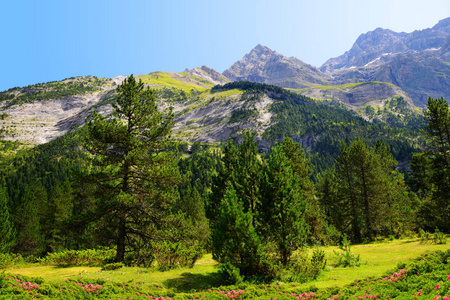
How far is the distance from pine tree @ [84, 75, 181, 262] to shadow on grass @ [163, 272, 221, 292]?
5.53 metres

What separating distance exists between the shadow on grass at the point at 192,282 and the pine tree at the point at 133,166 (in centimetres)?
553

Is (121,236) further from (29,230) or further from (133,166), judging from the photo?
(29,230)

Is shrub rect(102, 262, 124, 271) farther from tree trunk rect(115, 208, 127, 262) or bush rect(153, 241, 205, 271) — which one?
bush rect(153, 241, 205, 271)

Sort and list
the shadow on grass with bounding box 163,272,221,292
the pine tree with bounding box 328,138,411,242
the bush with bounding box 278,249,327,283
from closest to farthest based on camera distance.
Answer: the shadow on grass with bounding box 163,272,221,292
the bush with bounding box 278,249,327,283
the pine tree with bounding box 328,138,411,242

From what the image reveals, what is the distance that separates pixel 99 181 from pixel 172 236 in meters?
8.08

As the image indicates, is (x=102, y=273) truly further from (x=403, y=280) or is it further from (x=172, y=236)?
(x=403, y=280)

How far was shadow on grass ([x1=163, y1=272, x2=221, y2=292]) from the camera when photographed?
50.9ft

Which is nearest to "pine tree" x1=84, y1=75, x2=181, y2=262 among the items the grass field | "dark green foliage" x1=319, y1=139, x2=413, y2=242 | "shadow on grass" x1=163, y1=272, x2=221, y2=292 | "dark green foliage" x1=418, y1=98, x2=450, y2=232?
the grass field

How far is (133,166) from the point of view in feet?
71.1

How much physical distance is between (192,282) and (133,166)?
1120 cm

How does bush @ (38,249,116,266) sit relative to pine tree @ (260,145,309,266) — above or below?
below

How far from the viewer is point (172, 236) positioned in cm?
2117

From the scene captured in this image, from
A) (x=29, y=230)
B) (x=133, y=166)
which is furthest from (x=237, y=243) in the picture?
(x=29, y=230)

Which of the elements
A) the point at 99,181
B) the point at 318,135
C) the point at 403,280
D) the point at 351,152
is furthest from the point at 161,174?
the point at 318,135
